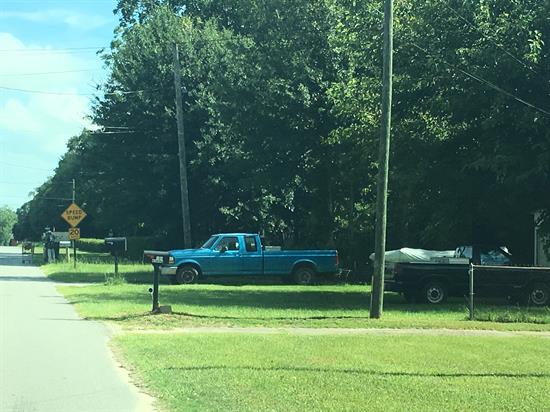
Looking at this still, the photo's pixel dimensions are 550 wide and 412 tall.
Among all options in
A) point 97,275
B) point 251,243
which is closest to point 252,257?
point 251,243

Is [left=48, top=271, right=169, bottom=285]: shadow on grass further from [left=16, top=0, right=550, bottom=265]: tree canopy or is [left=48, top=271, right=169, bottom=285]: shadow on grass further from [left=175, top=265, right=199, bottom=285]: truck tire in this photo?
[left=16, top=0, right=550, bottom=265]: tree canopy

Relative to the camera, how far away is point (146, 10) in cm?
5722

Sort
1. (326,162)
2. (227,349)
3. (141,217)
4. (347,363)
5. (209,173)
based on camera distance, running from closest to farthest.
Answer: (347,363) < (227,349) < (326,162) < (209,173) < (141,217)

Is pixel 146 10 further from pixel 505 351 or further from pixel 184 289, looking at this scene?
pixel 505 351

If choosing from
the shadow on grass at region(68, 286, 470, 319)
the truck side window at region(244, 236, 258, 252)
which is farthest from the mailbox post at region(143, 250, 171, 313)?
the truck side window at region(244, 236, 258, 252)

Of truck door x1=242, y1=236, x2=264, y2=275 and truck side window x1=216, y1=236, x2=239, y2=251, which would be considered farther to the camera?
truck side window x1=216, y1=236, x2=239, y2=251

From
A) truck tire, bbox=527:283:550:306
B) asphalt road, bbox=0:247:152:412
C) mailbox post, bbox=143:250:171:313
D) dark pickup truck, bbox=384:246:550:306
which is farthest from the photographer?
truck tire, bbox=527:283:550:306

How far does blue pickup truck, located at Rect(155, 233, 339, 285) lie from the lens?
27484mm

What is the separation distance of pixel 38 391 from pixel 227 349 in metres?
3.71

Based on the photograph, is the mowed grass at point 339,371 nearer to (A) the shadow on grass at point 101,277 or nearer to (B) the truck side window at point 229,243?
(B) the truck side window at point 229,243

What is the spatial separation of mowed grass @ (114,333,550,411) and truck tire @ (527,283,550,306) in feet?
21.2

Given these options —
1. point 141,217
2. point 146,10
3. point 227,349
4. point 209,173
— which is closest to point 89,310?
point 227,349

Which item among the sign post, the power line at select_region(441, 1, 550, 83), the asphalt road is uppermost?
the power line at select_region(441, 1, 550, 83)

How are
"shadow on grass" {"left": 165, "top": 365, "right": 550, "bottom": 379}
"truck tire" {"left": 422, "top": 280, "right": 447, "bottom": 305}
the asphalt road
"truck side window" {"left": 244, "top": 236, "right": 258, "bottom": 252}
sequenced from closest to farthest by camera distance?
the asphalt road → "shadow on grass" {"left": 165, "top": 365, "right": 550, "bottom": 379} → "truck tire" {"left": 422, "top": 280, "right": 447, "bottom": 305} → "truck side window" {"left": 244, "top": 236, "right": 258, "bottom": 252}
